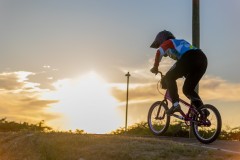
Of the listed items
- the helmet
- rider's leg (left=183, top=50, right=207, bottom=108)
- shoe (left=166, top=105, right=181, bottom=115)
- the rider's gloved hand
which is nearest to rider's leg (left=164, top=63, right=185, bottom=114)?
shoe (left=166, top=105, right=181, bottom=115)

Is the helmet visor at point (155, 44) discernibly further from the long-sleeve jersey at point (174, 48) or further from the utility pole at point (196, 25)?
the utility pole at point (196, 25)

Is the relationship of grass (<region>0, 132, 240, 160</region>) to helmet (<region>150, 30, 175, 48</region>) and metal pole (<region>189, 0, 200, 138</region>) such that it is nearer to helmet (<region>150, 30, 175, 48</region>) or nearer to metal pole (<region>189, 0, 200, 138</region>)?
helmet (<region>150, 30, 175, 48</region>)

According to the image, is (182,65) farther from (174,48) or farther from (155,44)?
(155,44)

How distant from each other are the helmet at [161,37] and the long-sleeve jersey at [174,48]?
1.66 feet

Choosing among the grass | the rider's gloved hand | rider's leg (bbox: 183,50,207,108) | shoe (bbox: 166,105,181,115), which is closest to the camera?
the grass

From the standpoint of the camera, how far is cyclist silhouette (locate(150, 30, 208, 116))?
1077 centimetres

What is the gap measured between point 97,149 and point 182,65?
9.18 ft

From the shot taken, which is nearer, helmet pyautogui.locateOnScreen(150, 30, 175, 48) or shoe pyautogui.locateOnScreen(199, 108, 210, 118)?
shoe pyautogui.locateOnScreen(199, 108, 210, 118)

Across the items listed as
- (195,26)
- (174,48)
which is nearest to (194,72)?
(174,48)

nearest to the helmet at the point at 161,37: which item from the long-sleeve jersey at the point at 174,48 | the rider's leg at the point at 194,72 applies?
the long-sleeve jersey at the point at 174,48

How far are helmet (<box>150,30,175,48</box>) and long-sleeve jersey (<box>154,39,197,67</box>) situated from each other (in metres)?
0.50

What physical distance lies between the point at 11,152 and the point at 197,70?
16.7 feet

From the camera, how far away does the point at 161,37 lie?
454 inches

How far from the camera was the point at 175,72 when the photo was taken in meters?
11.0
